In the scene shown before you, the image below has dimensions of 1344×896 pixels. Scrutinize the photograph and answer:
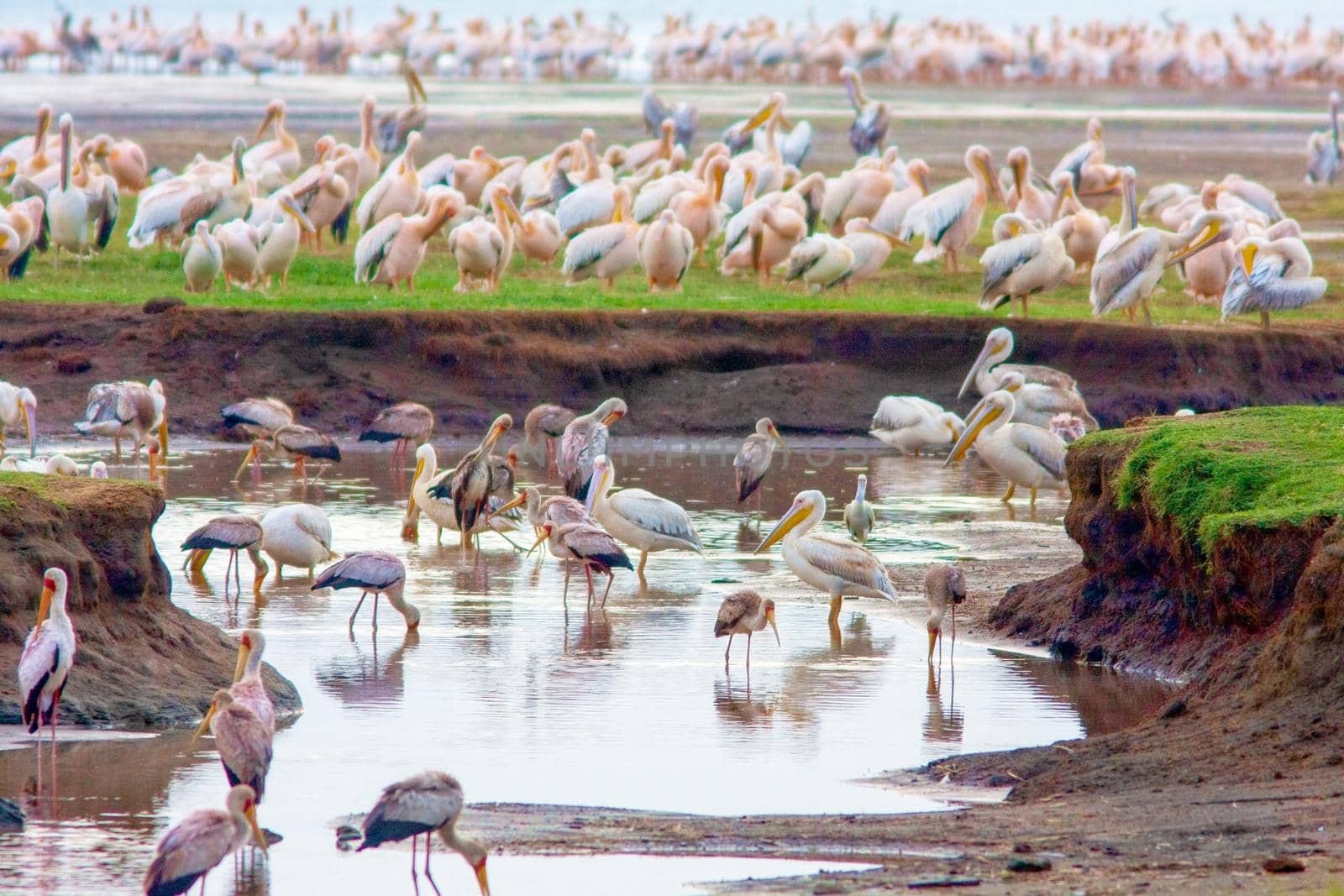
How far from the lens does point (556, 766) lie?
283 inches

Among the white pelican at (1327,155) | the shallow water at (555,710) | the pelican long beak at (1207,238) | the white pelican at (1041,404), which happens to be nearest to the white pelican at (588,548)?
the shallow water at (555,710)

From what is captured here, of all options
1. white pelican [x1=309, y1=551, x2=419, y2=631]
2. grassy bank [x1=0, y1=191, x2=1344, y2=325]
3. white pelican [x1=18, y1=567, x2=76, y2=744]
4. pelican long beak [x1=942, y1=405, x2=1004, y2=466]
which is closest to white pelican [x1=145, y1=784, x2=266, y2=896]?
white pelican [x1=18, y1=567, x2=76, y2=744]

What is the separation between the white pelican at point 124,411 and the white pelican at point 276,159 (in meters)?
10.3

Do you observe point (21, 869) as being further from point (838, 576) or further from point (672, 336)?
point (672, 336)

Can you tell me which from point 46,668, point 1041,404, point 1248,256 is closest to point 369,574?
point 46,668

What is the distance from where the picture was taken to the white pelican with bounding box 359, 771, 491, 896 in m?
5.51

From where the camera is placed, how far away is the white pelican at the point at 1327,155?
3108cm

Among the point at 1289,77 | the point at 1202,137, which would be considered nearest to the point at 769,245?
the point at 1202,137

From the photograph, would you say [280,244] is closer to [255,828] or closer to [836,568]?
[836,568]

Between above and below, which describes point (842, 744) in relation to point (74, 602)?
below

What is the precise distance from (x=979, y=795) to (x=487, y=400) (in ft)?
34.6

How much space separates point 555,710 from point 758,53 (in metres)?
56.8

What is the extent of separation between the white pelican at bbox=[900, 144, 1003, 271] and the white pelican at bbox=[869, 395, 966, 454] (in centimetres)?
465

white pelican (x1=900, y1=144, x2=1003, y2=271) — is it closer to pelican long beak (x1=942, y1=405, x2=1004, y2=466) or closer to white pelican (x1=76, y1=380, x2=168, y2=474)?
pelican long beak (x1=942, y1=405, x2=1004, y2=466)
